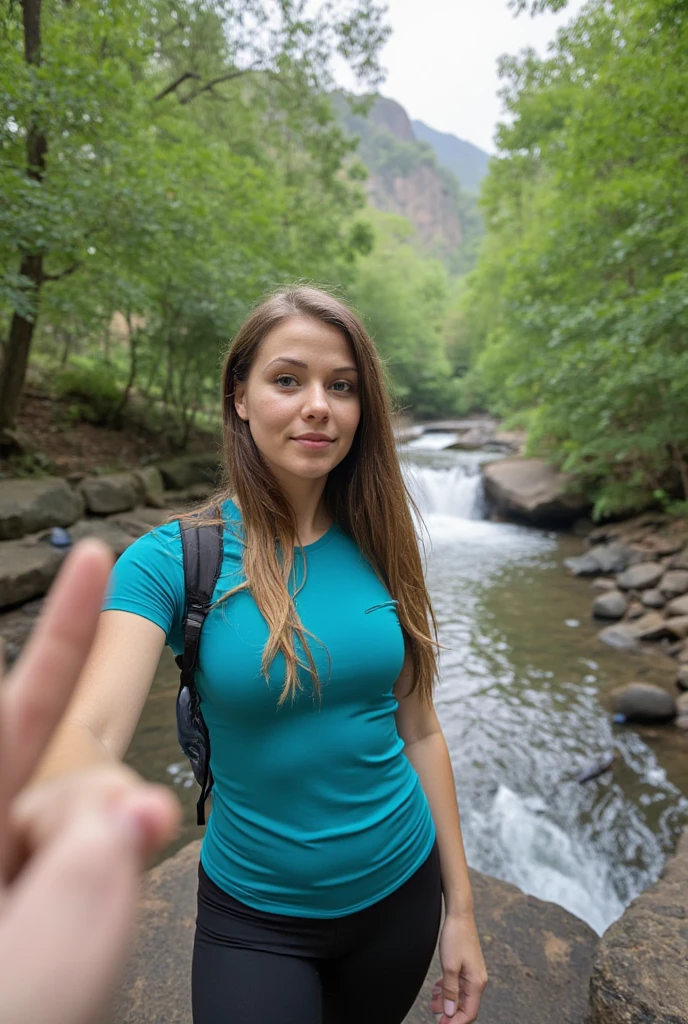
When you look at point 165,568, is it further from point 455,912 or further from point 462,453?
point 462,453

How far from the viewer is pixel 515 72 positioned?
11602 mm

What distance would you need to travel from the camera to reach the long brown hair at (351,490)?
48.7 inches

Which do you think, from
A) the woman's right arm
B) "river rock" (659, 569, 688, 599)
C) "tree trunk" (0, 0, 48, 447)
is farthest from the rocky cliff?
the woman's right arm

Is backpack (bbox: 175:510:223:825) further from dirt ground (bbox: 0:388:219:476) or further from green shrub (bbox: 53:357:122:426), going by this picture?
green shrub (bbox: 53:357:122:426)

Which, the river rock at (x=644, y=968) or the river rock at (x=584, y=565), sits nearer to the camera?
the river rock at (x=644, y=968)

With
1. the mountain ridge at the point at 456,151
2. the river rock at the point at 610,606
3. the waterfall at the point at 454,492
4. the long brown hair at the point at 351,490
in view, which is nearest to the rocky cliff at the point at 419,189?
the mountain ridge at the point at 456,151

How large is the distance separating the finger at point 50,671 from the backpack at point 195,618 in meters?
0.64

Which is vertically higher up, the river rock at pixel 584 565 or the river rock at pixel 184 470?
the river rock at pixel 584 565

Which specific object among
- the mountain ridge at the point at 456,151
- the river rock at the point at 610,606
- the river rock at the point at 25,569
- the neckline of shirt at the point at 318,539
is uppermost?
the mountain ridge at the point at 456,151

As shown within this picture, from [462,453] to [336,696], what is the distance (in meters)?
17.9

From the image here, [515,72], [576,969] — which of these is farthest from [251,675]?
[515,72]

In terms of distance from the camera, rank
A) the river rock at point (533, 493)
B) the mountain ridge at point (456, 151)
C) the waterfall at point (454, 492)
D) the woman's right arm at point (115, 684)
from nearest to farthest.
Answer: the woman's right arm at point (115, 684) → the river rock at point (533, 493) → the waterfall at point (454, 492) → the mountain ridge at point (456, 151)

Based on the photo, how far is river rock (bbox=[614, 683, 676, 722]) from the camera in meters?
4.36

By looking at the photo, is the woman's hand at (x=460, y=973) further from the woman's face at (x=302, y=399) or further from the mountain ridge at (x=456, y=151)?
the mountain ridge at (x=456, y=151)
